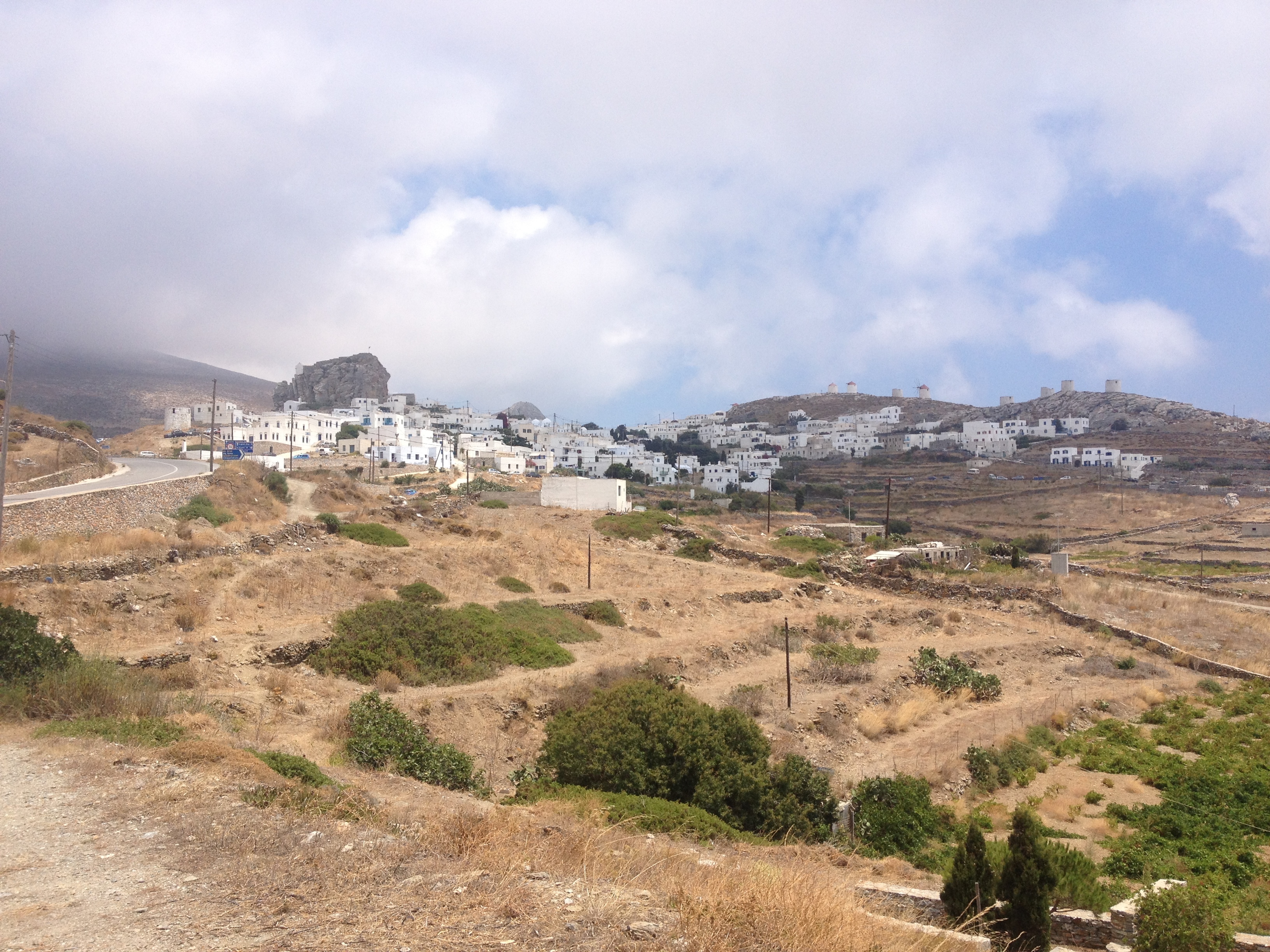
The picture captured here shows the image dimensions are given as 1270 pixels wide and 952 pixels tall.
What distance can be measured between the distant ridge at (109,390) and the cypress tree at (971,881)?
108m

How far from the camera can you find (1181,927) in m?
7.54

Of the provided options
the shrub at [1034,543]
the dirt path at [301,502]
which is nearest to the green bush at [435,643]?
the dirt path at [301,502]

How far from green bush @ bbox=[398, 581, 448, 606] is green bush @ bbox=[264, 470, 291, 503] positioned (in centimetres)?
1719

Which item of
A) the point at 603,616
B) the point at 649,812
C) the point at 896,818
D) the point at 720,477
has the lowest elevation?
the point at 896,818

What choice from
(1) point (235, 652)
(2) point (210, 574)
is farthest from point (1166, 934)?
(2) point (210, 574)

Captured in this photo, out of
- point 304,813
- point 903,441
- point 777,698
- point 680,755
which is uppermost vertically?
point 903,441

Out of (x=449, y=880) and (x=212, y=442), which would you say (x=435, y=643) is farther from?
(x=212, y=442)

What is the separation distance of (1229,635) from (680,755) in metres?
30.3

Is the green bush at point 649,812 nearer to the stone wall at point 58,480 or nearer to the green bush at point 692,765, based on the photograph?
the green bush at point 692,765

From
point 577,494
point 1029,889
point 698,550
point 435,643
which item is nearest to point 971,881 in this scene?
point 1029,889

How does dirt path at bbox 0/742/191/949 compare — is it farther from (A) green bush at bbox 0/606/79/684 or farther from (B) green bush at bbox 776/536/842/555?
(B) green bush at bbox 776/536/842/555

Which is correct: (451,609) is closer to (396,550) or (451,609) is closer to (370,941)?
(396,550)

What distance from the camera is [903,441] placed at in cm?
13250

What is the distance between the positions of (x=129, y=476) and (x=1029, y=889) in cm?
3900
